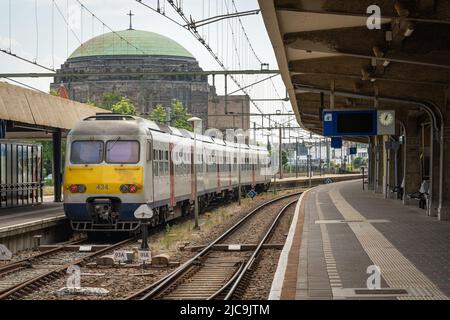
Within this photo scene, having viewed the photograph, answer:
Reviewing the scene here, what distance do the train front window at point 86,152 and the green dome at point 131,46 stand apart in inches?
2808

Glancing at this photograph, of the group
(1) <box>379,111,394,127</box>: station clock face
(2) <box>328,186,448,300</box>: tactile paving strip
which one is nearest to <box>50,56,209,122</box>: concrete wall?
(1) <box>379,111,394,127</box>: station clock face

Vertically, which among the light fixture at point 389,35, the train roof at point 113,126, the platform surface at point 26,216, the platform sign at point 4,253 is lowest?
the platform sign at point 4,253

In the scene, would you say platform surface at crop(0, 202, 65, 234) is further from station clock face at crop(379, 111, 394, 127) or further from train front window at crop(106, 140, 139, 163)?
station clock face at crop(379, 111, 394, 127)

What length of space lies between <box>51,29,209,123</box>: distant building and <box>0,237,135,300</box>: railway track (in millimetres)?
75805

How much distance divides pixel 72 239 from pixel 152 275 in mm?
9456

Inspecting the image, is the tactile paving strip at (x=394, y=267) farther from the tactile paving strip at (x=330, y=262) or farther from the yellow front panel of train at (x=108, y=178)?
the yellow front panel of train at (x=108, y=178)

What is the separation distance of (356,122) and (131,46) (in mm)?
84012

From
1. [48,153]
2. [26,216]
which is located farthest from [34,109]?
[48,153]

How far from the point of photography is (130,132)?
21.8m

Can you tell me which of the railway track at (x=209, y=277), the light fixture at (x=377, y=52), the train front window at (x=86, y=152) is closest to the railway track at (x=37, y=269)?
the railway track at (x=209, y=277)

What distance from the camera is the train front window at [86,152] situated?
Result: 71.7ft

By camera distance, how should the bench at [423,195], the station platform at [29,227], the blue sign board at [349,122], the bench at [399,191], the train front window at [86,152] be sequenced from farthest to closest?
the bench at [399,191]
the bench at [423,195]
the train front window at [86,152]
the blue sign board at [349,122]
the station platform at [29,227]
